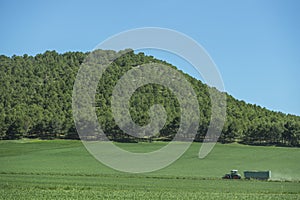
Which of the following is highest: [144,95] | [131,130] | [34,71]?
[34,71]

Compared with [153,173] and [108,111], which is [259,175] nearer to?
[153,173]

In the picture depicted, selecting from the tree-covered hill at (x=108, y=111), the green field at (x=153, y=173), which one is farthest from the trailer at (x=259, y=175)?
the tree-covered hill at (x=108, y=111)

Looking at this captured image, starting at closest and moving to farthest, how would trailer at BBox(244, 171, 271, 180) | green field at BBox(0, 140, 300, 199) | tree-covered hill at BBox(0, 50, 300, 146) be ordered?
green field at BBox(0, 140, 300, 199) → trailer at BBox(244, 171, 271, 180) → tree-covered hill at BBox(0, 50, 300, 146)

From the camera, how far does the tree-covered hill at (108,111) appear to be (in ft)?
344

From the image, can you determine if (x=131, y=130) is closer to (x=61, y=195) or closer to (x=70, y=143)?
(x=70, y=143)

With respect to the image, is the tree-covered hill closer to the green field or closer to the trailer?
the green field

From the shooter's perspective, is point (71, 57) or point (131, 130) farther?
point (71, 57)

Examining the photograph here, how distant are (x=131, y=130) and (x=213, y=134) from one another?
73.6 ft

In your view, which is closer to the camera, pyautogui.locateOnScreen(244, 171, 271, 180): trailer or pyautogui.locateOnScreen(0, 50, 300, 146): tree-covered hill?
pyautogui.locateOnScreen(244, 171, 271, 180): trailer

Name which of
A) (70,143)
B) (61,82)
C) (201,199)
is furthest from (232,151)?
(61,82)

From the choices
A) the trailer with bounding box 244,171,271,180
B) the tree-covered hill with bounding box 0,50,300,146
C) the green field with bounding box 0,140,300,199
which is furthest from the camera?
the tree-covered hill with bounding box 0,50,300,146

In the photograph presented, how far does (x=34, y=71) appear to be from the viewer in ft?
552

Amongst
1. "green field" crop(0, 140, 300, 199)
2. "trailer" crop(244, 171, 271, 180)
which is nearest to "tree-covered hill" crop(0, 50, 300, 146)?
"green field" crop(0, 140, 300, 199)

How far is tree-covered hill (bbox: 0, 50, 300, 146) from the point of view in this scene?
105 metres
